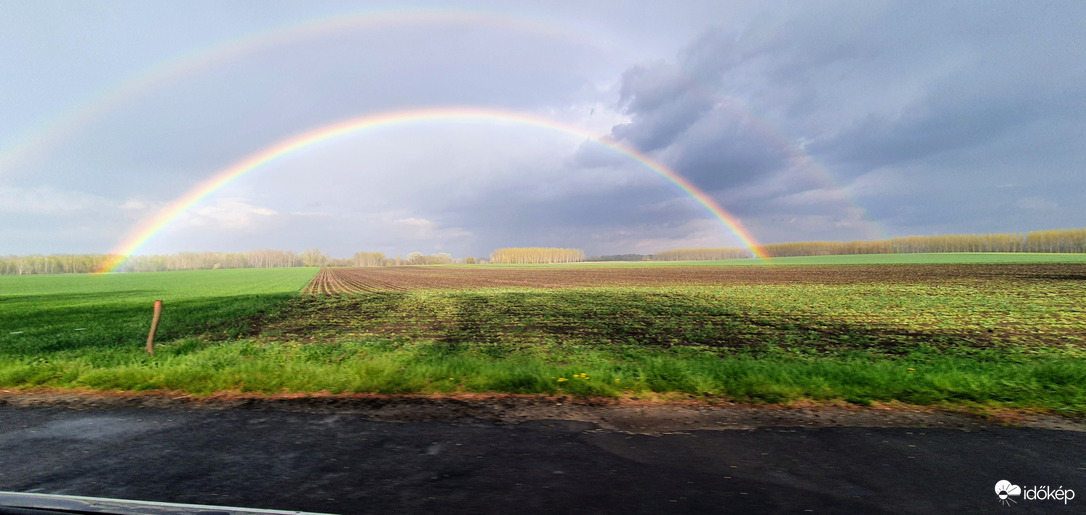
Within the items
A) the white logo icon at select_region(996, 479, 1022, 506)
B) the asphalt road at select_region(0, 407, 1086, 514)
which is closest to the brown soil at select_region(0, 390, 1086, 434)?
the asphalt road at select_region(0, 407, 1086, 514)

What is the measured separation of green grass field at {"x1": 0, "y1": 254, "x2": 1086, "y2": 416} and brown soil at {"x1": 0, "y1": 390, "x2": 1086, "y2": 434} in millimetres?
396

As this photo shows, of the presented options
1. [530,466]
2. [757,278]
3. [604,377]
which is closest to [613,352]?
[604,377]

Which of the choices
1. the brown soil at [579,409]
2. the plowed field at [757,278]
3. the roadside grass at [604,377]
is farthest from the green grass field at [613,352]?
the plowed field at [757,278]

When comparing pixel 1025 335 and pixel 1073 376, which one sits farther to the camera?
pixel 1025 335

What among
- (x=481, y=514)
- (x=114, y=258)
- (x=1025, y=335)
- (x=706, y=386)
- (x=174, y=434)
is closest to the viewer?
(x=481, y=514)

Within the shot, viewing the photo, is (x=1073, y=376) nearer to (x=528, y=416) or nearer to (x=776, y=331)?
(x=776, y=331)

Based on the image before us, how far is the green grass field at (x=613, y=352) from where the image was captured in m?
7.65

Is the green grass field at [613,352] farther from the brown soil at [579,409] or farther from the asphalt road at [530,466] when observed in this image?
the asphalt road at [530,466]

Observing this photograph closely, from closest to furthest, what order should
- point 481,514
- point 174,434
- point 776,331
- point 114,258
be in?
point 481,514 → point 174,434 → point 776,331 → point 114,258

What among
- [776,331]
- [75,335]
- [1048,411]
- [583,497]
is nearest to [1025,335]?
[776,331]

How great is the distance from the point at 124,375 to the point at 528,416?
25.3ft

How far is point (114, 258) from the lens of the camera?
193 meters

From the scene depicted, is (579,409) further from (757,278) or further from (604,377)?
(757,278)

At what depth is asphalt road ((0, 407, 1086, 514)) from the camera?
3.83 m
